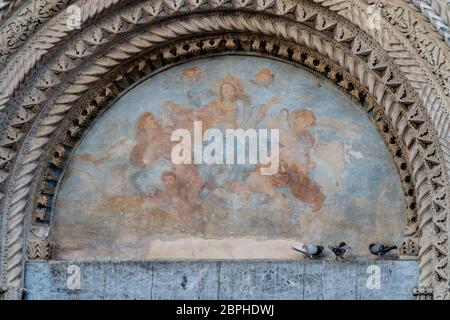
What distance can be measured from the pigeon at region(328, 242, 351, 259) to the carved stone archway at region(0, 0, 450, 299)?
402mm

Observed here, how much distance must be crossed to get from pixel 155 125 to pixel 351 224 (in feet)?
4.88

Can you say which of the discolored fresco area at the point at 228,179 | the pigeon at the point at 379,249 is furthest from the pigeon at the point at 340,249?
the pigeon at the point at 379,249

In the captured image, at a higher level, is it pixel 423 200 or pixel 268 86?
pixel 268 86

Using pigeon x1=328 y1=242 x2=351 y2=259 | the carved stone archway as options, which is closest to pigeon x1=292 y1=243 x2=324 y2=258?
pigeon x1=328 y1=242 x2=351 y2=259

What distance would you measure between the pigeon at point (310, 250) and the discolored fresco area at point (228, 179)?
8 centimetres

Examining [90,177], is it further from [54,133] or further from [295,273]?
[295,273]

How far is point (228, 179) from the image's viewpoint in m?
13.2

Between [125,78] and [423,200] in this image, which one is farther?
[125,78]

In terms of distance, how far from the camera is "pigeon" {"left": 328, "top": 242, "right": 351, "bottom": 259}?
42.0 ft

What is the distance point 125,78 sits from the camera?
13.5 m

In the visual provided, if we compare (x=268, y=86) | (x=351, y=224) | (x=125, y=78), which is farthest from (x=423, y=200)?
(x=125, y=78)

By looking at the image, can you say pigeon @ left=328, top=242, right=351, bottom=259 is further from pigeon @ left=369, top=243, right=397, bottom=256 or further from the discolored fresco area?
pigeon @ left=369, top=243, right=397, bottom=256

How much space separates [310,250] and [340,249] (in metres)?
0.19

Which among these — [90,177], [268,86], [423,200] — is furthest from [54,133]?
[423,200]
